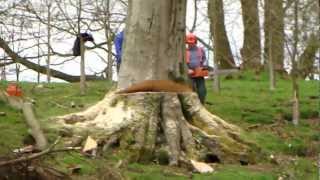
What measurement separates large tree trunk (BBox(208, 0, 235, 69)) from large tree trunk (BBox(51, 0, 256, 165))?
883cm

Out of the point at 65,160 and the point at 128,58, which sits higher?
the point at 128,58

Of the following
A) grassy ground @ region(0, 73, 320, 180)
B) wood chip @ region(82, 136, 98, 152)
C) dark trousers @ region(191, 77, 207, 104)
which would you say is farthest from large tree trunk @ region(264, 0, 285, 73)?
wood chip @ region(82, 136, 98, 152)

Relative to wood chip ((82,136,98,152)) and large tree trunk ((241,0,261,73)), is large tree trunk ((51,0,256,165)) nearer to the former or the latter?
wood chip ((82,136,98,152))

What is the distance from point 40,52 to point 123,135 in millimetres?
16146

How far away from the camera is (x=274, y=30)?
18172mm

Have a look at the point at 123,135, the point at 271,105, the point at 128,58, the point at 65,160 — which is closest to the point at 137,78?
the point at 128,58

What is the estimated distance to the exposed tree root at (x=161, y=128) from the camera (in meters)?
11.5

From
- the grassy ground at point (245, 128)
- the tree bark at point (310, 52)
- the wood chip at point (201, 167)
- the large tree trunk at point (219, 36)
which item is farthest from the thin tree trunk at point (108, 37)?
the wood chip at point (201, 167)

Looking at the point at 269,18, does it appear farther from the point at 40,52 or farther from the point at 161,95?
the point at 40,52

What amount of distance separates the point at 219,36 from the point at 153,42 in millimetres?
14278

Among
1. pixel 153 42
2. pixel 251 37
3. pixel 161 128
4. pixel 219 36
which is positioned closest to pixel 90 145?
pixel 161 128

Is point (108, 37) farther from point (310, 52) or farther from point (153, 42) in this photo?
point (153, 42)

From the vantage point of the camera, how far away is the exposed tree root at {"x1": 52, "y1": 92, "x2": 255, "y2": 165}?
11.5 meters

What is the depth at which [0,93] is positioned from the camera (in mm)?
10102
